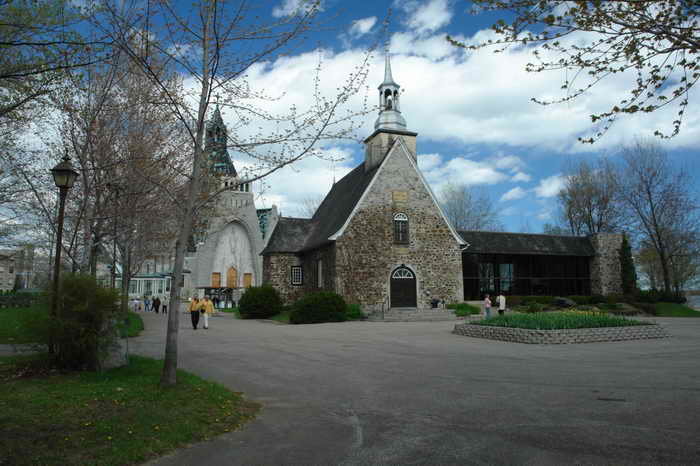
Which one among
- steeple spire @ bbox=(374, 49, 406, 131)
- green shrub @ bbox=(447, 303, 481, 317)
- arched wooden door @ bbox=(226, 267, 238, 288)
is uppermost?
steeple spire @ bbox=(374, 49, 406, 131)

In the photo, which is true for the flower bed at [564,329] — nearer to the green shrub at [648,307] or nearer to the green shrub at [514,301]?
the green shrub at [514,301]

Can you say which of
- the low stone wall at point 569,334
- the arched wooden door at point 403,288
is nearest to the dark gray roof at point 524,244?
the arched wooden door at point 403,288

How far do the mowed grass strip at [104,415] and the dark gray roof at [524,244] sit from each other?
2907 centimetres

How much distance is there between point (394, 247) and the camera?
29.4 metres

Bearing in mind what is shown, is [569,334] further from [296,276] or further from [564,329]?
[296,276]

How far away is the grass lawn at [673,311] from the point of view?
3168 centimetres

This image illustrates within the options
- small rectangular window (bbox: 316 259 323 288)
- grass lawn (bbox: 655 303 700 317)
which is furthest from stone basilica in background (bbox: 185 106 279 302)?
grass lawn (bbox: 655 303 700 317)

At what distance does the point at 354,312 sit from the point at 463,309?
21.6 ft

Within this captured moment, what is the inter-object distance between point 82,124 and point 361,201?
57.5 ft

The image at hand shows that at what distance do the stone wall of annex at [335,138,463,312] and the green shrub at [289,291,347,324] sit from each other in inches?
97.4

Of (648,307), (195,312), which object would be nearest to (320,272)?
(195,312)

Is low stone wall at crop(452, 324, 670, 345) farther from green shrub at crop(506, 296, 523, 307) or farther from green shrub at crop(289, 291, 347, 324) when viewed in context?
green shrub at crop(506, 296, 523, 307)

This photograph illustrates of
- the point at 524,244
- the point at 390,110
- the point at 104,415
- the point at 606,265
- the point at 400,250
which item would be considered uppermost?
the point at 390,110

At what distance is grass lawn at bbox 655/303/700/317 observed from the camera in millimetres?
31678
